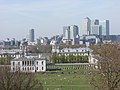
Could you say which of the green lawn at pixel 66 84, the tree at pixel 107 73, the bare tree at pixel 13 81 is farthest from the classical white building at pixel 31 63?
the tree at pixel 107 73

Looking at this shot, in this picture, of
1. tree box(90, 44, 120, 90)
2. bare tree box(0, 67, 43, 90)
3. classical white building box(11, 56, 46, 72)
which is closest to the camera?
tree box(90, 44, 120, 90)

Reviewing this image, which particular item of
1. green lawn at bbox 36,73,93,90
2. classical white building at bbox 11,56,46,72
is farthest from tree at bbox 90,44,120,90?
classical white building at bbox 11,56,46,72

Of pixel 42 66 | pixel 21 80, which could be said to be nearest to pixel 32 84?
pixel 21 80

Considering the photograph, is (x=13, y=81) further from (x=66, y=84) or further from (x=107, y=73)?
(x=66, y=84)

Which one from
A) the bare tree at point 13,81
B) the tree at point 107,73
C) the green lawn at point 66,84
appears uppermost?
the tree at point 107,73

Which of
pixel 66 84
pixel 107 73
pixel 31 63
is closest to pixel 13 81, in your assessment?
pixel 107 73

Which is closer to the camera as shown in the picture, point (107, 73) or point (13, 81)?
point (107, 73)

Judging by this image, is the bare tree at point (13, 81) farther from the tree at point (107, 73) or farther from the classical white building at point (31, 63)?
the classical white building at point (31, 63)

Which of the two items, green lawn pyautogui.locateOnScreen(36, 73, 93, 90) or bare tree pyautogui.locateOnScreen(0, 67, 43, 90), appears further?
green lawn pyautogui.locateOnScreen(36, 73, 93, 90)

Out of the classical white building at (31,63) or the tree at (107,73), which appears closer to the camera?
the tree at (107,73)

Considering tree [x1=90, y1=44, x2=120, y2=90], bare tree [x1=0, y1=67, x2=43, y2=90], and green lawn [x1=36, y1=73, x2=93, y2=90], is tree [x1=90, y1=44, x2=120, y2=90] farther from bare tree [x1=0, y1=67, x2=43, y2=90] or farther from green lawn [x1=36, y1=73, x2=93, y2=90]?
green lawn [x1=36, y1=73, x2=93, y2=90]

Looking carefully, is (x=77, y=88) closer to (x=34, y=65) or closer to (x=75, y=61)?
(x=34, y=65)

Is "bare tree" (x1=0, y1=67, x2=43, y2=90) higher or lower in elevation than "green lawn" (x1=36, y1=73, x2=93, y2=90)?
higher

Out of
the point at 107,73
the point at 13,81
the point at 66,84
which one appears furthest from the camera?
the point at 66,84
